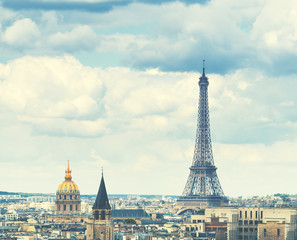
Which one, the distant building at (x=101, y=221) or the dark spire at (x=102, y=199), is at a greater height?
the dark spire at (x=102, y=199)

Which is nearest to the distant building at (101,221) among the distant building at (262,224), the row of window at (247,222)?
the distant building at (262,224)

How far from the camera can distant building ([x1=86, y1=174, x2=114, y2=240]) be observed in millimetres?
182625

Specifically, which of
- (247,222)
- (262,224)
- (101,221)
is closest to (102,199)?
(101,221)

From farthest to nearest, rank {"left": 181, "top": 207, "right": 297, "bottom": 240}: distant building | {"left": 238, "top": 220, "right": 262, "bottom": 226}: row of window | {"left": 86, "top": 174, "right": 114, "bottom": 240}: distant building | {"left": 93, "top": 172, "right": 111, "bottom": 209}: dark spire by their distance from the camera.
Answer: {"left": 93, "top": 172, "right": 111, "bottom": 209}: dark spire → {"left": 86, "top": 174, "right": 114, "bottom": 240}: distant building → {"left": 238, "top": 220, "right": 262, "bottom": 226}: row of window → {"left": 181, "top": 207, "right": 297, "bottom": 240}: distant building

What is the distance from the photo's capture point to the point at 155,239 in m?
171

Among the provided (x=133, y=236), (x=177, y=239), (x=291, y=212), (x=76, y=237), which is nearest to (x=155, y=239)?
(x=177, y=239)

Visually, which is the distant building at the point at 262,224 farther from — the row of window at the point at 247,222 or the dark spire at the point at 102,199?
the dark spire at the point at 102,199

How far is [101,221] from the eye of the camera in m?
184

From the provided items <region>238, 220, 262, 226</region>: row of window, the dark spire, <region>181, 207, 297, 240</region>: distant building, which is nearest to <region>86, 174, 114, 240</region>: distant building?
the dark spire

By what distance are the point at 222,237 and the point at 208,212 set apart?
36129 millimetres

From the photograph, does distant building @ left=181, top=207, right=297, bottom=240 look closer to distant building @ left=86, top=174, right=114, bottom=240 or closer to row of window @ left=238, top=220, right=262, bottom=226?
row of window @ left=238, top=220, right=262, bottom=226

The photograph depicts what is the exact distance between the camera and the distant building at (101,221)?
183m

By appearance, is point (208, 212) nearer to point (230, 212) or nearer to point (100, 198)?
point (100, 198)

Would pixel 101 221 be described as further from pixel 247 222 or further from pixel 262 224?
pixel 262 224
